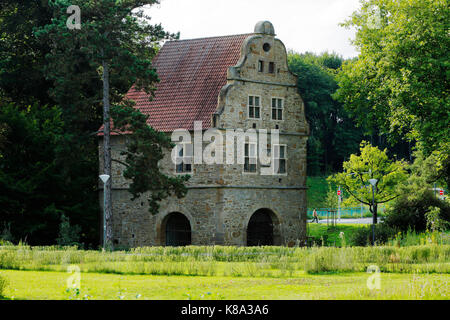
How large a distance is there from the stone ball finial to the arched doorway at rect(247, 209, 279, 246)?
1019 cm

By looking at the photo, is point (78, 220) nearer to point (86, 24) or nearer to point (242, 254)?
point (86, 24)

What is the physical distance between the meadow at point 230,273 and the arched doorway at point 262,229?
13.6m

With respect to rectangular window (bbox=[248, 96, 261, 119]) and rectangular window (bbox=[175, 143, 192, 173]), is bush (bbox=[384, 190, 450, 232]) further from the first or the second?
rectangular window (bbox=[175, 143, 192, 173])

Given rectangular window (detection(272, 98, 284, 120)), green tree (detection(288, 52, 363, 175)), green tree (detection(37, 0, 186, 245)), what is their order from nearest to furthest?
green tree (detection(37, 0, 186, 245)) → rectangular window (detection(272, 98, 284, 120)) → green tree (detection(288, 52, 363, 175))

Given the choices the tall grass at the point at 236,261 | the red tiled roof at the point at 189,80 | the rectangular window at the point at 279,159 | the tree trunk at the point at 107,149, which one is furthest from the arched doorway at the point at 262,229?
the tall grass at the point at 236,261

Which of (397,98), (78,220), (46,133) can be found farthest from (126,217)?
(397,98)

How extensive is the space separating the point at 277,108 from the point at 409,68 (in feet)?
26.3

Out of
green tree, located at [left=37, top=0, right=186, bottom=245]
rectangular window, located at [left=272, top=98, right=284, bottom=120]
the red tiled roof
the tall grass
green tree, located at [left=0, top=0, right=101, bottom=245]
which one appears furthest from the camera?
rectangular window, located at [left=272, top=98, right=284, bottom=120]

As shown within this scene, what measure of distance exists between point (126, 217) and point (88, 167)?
424 cm

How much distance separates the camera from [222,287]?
59.6 feet

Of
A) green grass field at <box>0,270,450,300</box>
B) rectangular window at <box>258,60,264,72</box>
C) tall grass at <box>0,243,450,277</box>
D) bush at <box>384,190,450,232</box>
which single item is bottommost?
green grass field at <box>0,270,450,300</box>

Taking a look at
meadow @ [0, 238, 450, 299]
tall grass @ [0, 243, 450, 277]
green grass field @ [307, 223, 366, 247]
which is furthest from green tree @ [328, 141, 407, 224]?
tall grass @ [0, 243, 450, 277]

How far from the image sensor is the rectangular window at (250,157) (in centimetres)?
4203

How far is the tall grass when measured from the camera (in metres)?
22.7
